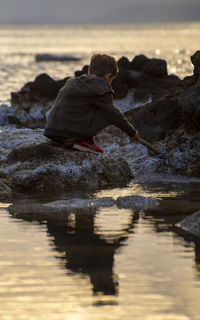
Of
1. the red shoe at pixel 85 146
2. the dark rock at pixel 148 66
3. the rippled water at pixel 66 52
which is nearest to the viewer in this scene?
the red shoe at pixel 85 146

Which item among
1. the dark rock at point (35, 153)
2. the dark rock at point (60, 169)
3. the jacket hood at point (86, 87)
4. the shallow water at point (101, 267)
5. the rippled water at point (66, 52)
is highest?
the rippled water at point (66, 52)

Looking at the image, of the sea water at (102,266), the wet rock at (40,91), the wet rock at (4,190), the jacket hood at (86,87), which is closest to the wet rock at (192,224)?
the sea water at (102,266)

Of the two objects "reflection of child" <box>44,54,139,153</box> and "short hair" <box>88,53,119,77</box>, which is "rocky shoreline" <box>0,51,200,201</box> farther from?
"short hair" <box>88,53,119,77</box>

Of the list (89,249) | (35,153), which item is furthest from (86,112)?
(89,249)

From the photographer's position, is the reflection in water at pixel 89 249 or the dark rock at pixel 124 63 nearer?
the reflection in water at pixel 89 249

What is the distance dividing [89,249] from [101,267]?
0.51 metres

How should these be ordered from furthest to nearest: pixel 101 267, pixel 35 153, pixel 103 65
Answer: pixel 35 153
pixel 103 65
pixel 101 267

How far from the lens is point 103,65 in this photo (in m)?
8.09

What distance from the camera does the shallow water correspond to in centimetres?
488

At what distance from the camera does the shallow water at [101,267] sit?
4.88 metres

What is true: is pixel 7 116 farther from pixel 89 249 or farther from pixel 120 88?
pixel 89 249

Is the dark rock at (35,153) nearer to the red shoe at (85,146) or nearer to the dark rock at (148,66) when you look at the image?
the red shoe at (85,146)

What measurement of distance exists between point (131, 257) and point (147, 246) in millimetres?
353

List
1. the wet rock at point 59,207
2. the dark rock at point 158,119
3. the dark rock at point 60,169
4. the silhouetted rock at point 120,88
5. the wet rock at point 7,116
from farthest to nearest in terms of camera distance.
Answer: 1. the wet rock at point 7,116
2. the silhouetted rock at point 120,88
3. the dark rock at point 158,119
4. the dark rock at point 60,169
5. the wet rock at point 59,207
